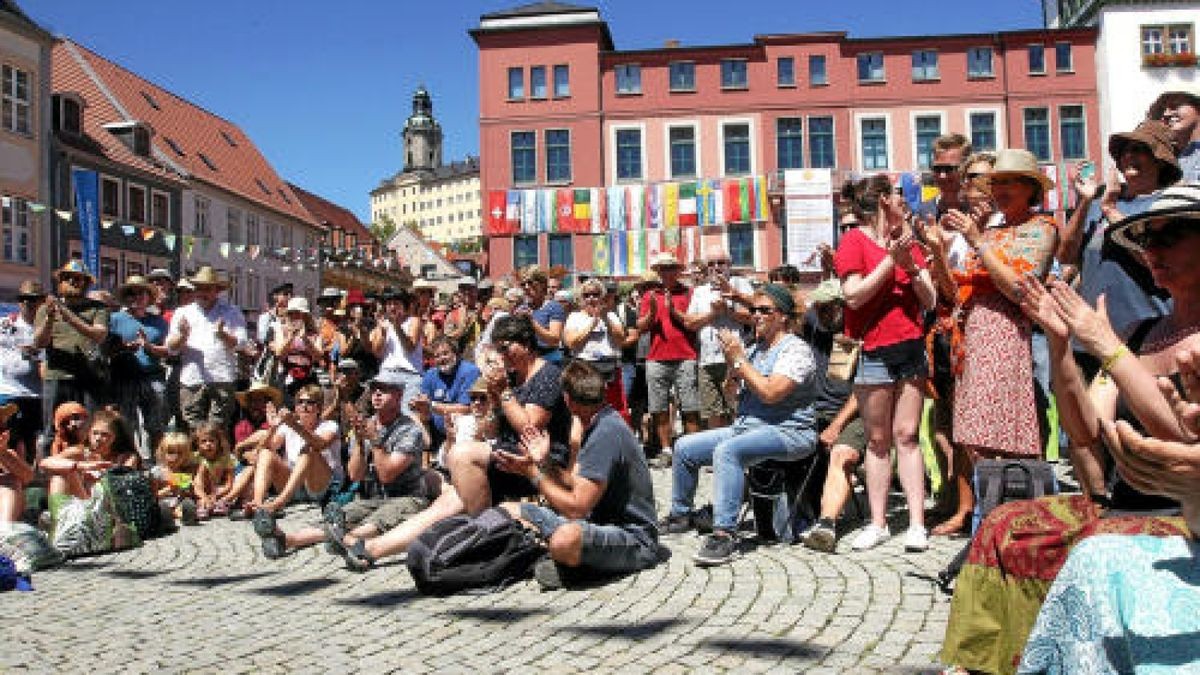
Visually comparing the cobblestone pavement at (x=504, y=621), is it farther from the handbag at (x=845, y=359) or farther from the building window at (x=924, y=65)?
the building window at (x=924, y=65)

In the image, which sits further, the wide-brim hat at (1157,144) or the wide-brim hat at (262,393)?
the wide-brim hat at (262,393)

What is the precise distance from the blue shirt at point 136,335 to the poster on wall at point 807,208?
32.2 m

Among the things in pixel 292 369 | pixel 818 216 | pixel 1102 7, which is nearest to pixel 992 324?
pixel 292 369

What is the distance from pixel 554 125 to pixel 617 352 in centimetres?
3298

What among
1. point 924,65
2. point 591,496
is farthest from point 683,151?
point 591,496

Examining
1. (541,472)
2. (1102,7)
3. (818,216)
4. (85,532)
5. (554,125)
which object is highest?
(1102,7)

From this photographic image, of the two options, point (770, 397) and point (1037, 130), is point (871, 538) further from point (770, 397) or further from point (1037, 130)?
point (1037, 130)

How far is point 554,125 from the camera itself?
41781mm

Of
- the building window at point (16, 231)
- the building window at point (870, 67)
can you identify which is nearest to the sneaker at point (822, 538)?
the building window at point (16, 231)

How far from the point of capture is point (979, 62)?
138ft

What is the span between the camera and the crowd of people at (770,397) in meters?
2.84

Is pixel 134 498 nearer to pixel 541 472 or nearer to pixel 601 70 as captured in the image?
pixel 541 472

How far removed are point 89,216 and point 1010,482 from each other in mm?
29545

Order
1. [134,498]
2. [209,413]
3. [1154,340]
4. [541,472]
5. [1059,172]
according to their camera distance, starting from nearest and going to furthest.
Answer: [1154,340] < [541,472] < [134,498] < [209,413] < [1059,172]
